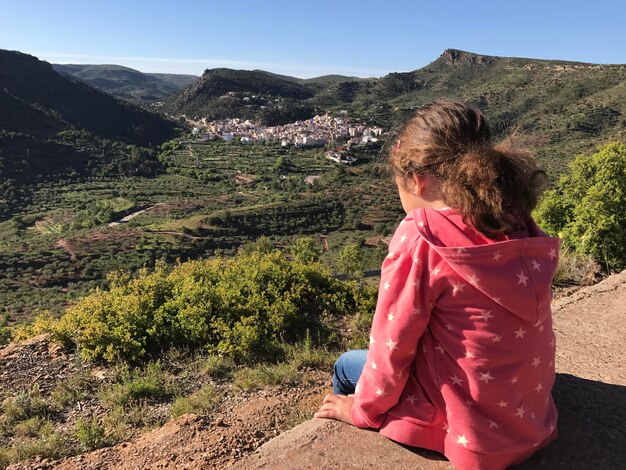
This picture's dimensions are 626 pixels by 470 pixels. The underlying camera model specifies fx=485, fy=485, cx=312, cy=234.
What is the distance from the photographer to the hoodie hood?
3.98ft

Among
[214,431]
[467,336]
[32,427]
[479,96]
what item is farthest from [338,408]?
[479,96]

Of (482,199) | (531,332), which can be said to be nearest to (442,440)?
(531,332)

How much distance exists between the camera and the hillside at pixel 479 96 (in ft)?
131

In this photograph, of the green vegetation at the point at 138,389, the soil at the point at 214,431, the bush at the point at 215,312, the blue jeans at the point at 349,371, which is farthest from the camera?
the bush at the point at 215,312

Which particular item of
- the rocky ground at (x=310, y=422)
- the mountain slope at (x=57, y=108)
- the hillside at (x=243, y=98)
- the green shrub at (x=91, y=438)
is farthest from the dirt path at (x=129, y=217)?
the hillside at (x=243, y=98)

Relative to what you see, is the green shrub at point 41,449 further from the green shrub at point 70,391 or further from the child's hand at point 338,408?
the child's hand at point 338,408

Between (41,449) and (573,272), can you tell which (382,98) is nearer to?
(573,272)

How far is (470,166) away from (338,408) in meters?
0.99

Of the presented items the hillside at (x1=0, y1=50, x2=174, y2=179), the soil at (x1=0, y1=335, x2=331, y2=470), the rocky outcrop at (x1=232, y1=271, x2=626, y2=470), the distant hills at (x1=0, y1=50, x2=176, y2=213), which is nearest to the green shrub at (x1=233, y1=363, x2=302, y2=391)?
the soil at (x1=0, y1=335, x2=331, y2=470)

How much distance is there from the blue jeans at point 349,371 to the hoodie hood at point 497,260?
0.68m

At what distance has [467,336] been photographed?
51.1 inches

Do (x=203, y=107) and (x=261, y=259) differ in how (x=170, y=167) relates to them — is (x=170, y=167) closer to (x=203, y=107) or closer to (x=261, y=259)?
(x=203, y=107)

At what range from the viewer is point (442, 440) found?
1.49 m

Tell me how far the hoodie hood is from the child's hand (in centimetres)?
73
